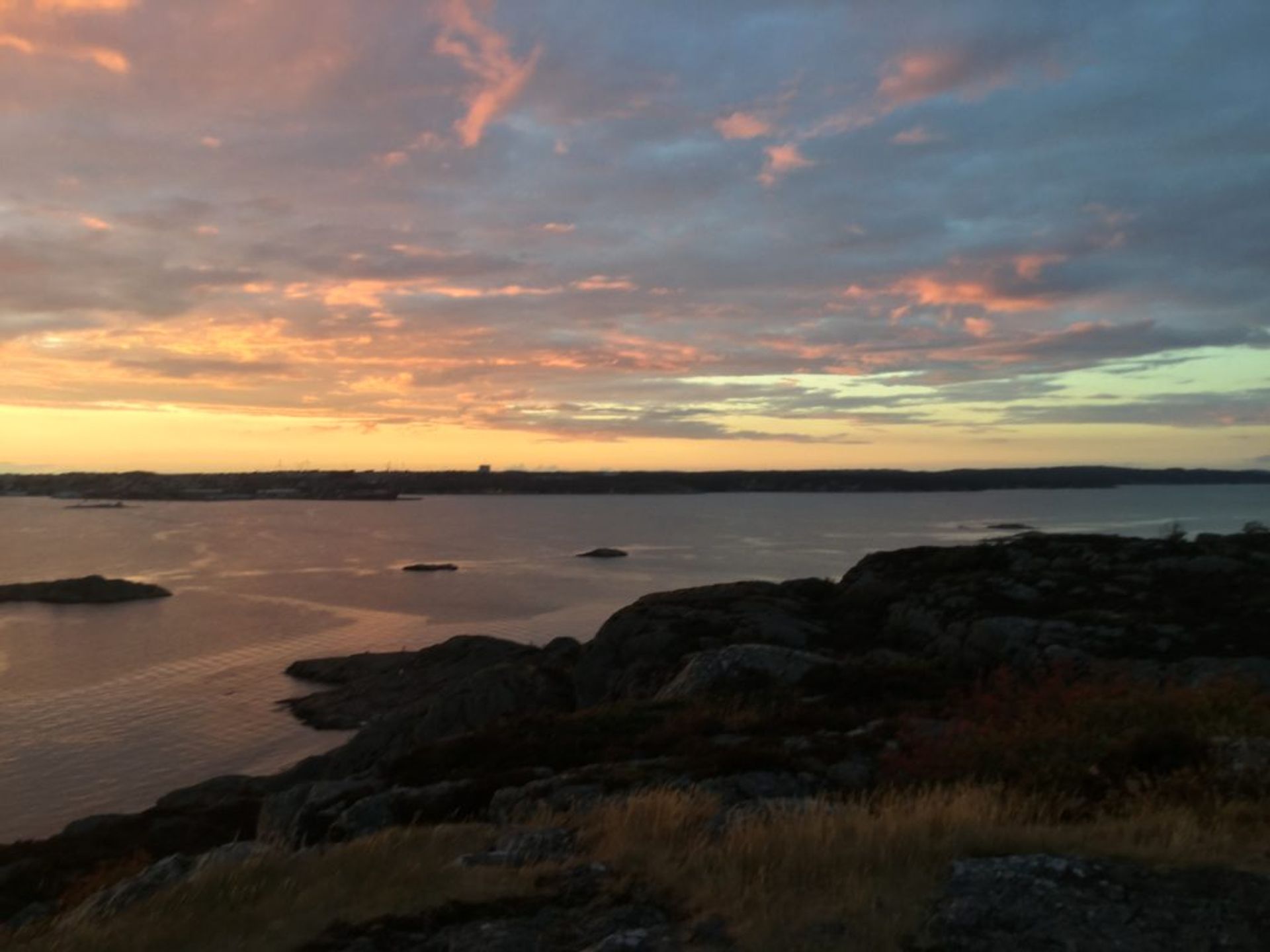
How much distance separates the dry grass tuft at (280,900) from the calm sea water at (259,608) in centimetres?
2473

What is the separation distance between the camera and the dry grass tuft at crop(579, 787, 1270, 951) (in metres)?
6.39

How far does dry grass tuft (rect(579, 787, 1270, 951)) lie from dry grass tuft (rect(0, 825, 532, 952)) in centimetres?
136

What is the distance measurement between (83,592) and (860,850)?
279 feet

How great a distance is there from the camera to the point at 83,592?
256ft

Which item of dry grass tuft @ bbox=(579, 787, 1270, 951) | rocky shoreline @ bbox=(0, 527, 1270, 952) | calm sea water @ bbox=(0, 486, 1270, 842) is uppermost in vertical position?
dry grass tuft @ bbox=(579, 787, 1270, 951)

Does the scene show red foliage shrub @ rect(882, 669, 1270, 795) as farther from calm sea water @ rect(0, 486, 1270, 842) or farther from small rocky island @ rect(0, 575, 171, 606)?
small rocky island @ rect(0, 575, 171, 606)

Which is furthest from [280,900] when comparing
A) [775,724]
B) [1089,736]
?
[775,724]

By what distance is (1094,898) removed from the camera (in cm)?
620

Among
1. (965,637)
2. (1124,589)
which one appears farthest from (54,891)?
(1124,589)

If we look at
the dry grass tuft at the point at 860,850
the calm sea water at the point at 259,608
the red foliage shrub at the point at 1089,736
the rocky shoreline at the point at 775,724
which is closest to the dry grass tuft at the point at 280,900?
the rocky shoreline at the point at 775,724

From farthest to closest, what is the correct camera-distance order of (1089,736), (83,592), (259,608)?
1. (83,592)
2. (259,608)
3. (1089,736)

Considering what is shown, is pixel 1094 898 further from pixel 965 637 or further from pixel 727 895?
pixel 965 637

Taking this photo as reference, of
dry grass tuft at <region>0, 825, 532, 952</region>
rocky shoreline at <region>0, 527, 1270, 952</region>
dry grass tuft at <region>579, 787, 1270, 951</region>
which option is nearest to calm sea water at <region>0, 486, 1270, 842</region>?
rocky shoreline at <region>0, 527, 1270, 952</region>

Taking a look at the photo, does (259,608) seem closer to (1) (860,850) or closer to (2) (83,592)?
(2) (83,592)
